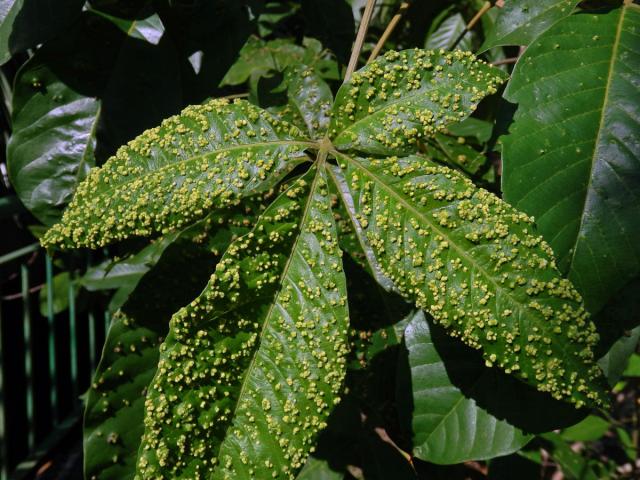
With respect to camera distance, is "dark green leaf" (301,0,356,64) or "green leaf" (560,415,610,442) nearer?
"dark green leaf" (301,0,356,64)

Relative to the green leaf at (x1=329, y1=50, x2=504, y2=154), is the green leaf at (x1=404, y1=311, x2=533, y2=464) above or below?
below

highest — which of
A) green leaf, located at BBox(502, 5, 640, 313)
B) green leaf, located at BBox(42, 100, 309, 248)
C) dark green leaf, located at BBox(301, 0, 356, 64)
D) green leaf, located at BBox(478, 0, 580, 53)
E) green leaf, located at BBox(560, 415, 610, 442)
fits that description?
dark green leaf, located at BBox(301, 0, 356, 64)

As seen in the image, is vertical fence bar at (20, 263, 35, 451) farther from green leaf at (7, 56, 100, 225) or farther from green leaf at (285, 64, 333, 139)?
green leaf at (285, 64, 333, 139)

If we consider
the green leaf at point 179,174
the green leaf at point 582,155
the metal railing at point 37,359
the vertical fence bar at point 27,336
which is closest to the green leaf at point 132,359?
the green leaf at point 179,174

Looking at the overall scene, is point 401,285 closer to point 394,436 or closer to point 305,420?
point 305,420

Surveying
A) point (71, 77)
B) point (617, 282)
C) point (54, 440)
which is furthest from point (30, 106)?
point (54, 440)

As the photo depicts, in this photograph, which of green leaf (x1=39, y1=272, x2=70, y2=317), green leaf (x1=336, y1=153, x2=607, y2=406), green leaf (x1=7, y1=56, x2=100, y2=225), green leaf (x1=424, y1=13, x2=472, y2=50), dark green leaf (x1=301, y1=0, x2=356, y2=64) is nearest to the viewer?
green leaf (x1=336, y1=153, x2=607, y2=406)

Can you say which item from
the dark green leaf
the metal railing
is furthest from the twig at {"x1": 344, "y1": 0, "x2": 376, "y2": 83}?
the metal railing

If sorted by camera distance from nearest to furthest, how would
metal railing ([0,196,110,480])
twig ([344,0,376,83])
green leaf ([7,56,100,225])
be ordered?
twig ([344,0,376,83]), green leaf ([7,56,100,225]), metal railing ([0,196,110,480])
